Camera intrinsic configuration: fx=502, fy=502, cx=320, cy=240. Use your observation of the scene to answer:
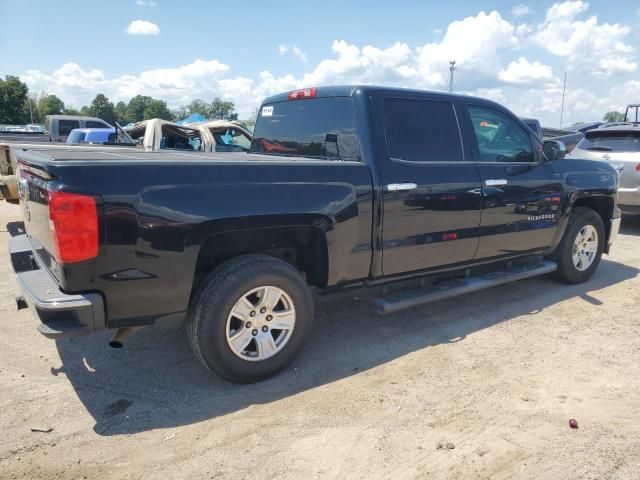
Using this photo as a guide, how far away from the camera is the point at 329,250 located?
3457mm

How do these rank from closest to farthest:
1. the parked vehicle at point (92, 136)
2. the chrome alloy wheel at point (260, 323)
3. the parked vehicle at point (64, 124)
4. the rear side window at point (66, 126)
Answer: the chrome alloy wheel at point (260, 323) → the parked vehicle at point (92, 136) → the parked vehicle at point (64, 124) → the rear side window at point (66, 126)

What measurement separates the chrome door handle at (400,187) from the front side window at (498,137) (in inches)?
37.3

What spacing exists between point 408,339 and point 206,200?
211 centimetres

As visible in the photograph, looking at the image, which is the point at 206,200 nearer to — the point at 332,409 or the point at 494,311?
the point at 332,409

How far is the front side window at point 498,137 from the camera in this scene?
14.6 ft

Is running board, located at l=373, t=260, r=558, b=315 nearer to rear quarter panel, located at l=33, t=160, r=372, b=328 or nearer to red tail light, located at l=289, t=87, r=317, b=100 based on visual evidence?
rear quarter panel, located at l=33, t=160, r=372, b=328

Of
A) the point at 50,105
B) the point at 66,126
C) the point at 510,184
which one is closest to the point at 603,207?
the point at 510,184

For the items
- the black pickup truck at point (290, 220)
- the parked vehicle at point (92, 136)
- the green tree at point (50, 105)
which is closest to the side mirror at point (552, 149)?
the black pickup truck at point (290, 220)

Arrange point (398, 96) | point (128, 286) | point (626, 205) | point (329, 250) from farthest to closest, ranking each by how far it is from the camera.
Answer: point (626, 205) → point (398, 96) → point (329, 250) → point (128, 286)

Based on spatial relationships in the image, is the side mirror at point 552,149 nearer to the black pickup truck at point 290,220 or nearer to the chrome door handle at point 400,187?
the black pickup truck at point 290,220

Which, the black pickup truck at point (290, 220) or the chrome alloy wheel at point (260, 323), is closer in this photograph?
the black pickup truck at point (290, 220)

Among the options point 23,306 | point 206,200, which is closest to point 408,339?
point 206,200

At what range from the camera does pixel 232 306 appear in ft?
10.1

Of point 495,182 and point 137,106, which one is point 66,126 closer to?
point 495,182
